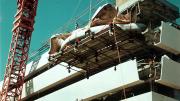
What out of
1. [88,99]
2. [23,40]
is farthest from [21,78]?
[88,99]

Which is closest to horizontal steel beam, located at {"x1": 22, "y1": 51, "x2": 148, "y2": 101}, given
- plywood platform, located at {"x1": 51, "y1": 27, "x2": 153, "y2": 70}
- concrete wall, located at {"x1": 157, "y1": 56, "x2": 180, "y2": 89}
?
plywood platform, located at {"x1": 51, "y1": 27, "x2": 153, "y2": 70}

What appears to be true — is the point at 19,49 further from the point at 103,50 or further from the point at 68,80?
the point at 103,50

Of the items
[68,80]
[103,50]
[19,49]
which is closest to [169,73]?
[103,50]

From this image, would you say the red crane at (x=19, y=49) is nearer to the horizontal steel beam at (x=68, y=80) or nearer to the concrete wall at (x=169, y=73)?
the horizontal steel beam at (x=68, y=80)

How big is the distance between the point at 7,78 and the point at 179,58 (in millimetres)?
21217

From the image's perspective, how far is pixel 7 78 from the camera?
42.2 m

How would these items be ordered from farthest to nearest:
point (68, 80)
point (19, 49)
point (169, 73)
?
point (19, 49) < point (68, 80) < point (169, 73)

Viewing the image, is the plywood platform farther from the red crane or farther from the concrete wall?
the red crane

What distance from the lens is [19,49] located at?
140 ft

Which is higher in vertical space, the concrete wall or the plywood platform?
the plywood platform

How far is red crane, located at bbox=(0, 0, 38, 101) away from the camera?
4119cm

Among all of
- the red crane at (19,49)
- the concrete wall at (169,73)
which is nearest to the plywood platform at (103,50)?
the concrete wall at (169,73)

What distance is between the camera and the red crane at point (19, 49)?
135 ft

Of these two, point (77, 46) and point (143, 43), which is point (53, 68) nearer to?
point (77, 46)
